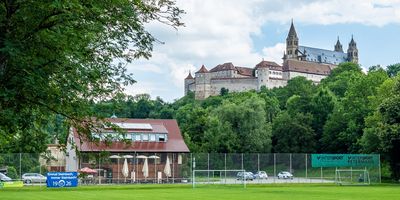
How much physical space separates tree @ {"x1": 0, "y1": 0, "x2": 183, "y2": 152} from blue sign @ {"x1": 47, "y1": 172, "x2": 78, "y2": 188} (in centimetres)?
3548

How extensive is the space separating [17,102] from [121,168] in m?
50.3

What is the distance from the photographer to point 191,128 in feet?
302

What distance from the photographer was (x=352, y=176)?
59938mm

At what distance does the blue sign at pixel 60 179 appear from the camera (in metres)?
47.9

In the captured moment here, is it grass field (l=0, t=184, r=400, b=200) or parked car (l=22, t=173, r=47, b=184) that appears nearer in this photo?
grass field (l=0, t=184, r=400, b=200)

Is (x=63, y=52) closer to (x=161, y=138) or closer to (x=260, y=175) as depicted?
(x=260, y=175)

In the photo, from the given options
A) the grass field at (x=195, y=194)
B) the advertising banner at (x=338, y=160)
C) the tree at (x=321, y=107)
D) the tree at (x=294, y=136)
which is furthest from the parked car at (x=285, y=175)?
the tree at (x=321, y=107)

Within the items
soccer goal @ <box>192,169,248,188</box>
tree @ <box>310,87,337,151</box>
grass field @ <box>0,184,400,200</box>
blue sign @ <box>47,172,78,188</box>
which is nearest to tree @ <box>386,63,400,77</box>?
tree @ <box>310,87,337,151</box>

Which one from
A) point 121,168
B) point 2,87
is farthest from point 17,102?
point 121,168

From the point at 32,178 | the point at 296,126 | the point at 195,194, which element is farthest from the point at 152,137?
the point at 195,194

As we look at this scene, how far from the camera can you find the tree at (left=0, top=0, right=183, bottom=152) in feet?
36.0

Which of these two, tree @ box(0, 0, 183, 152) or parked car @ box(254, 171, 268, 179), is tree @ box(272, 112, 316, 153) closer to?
parked car @ box(254, 171, 268, 179)

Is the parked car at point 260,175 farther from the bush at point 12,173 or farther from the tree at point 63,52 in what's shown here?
the tree at point 63,52

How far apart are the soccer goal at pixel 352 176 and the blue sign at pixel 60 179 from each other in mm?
25387
